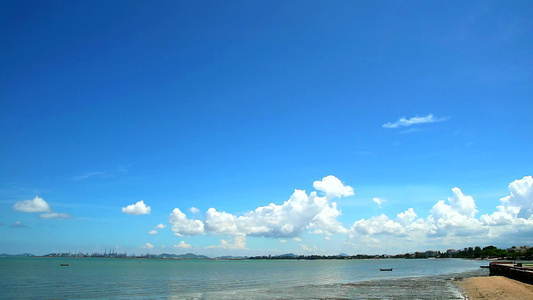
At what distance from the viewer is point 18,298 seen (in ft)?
151

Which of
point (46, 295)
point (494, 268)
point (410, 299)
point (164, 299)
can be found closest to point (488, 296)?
point (410, 299)

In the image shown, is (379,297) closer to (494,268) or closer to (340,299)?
(340,299)

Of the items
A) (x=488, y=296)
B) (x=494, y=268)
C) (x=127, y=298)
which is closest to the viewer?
(x=488, y=296)

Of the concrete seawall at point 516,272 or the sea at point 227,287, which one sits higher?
the concrete seawall at point 516,272

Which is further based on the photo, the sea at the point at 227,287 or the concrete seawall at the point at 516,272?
the concrete seawall at the point at 516,272

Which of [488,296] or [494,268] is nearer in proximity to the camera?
[488,296]

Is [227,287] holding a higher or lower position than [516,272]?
lower

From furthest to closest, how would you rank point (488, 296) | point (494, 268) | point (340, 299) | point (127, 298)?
point (494, 268) < point (127, 298) < point (340, 299) < point (488, 296)

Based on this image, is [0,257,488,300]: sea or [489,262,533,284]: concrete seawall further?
[489,262,533,284]: concrete seawall

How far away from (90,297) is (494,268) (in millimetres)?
78147

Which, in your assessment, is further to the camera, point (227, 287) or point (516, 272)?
point (227, 287)

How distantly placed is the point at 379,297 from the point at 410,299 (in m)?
3.92

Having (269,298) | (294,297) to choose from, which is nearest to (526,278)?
(294,297)

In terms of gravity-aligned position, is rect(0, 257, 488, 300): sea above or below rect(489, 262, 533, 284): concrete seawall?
below
